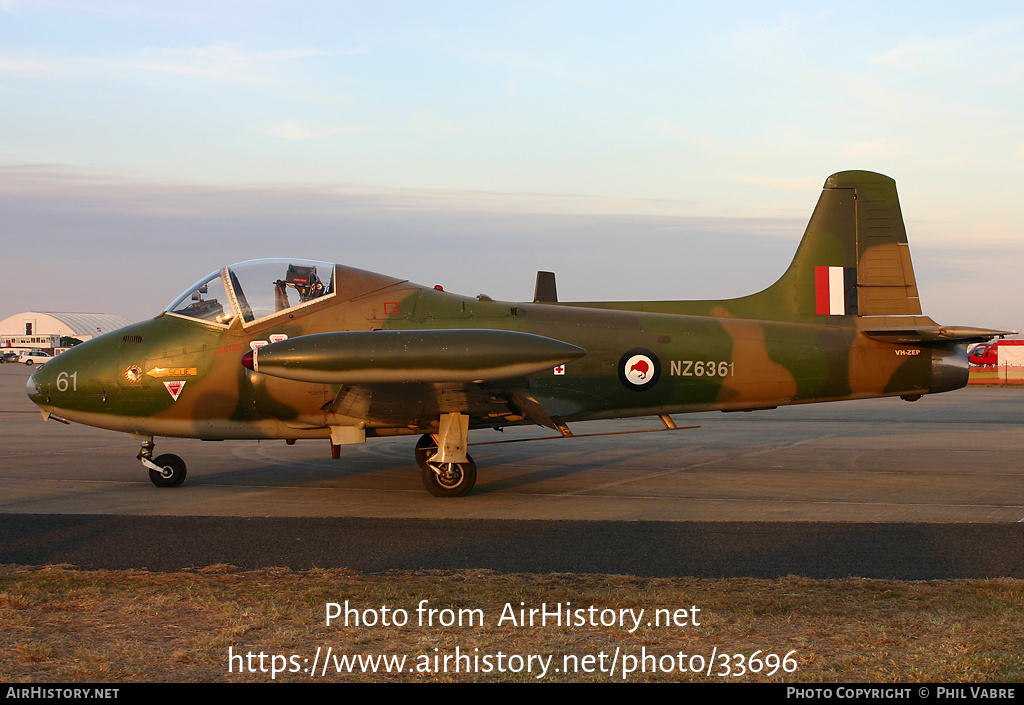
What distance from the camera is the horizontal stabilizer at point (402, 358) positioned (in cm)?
835

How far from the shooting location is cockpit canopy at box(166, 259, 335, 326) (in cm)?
1060

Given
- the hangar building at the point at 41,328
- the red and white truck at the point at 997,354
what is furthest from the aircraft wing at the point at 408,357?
the hangar building at the point at 41,328

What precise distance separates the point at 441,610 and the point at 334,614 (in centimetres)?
66

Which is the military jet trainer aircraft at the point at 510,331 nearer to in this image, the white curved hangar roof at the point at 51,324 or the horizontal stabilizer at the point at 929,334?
the horizontal stabilizer at the point at 929,334

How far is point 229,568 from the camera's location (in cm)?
659

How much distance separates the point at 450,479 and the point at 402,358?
92.0 inches

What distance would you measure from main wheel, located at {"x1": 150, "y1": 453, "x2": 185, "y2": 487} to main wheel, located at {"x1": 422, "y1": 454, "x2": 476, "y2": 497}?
3425 millimetres

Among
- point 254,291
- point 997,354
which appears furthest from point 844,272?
point 997,354

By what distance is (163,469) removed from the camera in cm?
1106

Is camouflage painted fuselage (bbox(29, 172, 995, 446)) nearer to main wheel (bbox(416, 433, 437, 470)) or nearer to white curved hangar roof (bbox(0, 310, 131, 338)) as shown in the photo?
main wheel (bbox(416, 433, 437, 470))

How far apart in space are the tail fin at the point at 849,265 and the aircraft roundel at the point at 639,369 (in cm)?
168

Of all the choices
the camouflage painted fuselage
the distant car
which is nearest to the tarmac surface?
the camouflage painted fuselage

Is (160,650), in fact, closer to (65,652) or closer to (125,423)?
(65,652)
